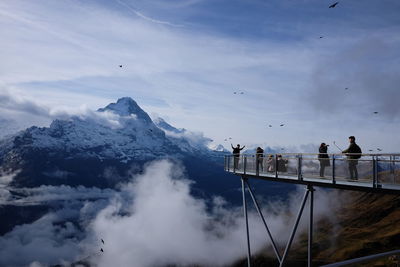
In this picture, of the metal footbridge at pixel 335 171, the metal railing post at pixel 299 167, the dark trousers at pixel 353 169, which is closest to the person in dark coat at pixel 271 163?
the metal footbridge at pixel 335 171

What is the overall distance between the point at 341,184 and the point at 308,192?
5.30m

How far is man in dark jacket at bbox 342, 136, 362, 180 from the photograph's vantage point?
66.5 ft

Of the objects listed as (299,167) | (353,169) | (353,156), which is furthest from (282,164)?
(353,169)

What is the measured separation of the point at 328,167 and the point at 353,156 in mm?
1944

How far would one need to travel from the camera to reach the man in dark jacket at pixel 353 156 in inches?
798

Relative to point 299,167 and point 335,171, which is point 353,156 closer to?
point 335,171

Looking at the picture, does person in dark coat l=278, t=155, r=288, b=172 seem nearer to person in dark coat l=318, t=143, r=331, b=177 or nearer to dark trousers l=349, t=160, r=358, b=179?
person in dark coat l=318, t=143, r=331, b=177

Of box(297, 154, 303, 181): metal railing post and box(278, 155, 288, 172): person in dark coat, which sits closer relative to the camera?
box(297, 154, 303, 181): metal railing post

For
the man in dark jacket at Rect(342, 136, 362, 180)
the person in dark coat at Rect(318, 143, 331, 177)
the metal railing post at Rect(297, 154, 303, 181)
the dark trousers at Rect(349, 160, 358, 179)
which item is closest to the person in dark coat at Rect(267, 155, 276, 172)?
the metal railing post at Rect(297, 154, 303, 181)

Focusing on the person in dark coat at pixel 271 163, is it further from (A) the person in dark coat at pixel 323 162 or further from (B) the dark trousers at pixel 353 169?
(B) the dark trousers at pixel 353 169

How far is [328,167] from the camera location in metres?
22.5

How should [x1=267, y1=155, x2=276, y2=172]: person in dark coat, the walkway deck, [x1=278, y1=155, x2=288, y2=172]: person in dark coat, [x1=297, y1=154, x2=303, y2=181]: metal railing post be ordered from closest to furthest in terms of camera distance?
the walkway deck
[x1=297, y1=154, x2=303, y2=181]: metal railing post
[x1=278, y1=155, x2=288, y2=172]: person in dark coat
[x1=267, y1=155, x2=276, y2=172]: person in dark coat

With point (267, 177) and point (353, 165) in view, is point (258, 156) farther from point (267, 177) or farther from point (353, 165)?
point (353, 165)

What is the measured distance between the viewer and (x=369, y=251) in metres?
174
